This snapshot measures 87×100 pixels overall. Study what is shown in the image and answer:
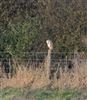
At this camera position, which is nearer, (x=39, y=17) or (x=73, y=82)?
(x=73, y=82)

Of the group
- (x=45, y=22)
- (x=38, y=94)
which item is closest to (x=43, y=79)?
(x=38, y=94)

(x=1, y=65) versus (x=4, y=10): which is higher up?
(x=4, y=10)

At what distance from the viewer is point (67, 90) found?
12258mm

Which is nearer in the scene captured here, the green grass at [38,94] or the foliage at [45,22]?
the green grass at [38,94]

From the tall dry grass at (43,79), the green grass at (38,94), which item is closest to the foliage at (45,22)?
the tall dry grass at (43,79)

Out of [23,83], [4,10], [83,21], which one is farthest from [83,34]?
[23,83]

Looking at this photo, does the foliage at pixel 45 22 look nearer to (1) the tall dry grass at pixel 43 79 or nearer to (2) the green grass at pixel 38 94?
(1) the tall dry grass at pixel 43 79

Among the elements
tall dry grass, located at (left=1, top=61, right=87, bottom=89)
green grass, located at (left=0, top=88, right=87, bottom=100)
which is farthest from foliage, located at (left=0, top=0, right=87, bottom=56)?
green grass, located at (left=0, top=88, right=87, bottom=100)

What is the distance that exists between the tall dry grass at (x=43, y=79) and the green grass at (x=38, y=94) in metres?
0.50

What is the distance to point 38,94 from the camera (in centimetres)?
1170

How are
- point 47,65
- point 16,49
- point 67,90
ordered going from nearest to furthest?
point 67,90 < point 47,65 < point 16,49

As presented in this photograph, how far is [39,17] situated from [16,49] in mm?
1531

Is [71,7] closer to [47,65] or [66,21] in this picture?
[66,21]

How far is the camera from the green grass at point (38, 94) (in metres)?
11.3
